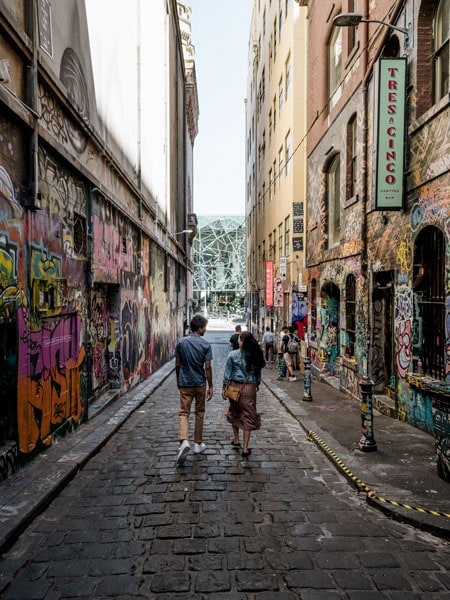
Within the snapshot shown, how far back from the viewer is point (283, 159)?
21797mm

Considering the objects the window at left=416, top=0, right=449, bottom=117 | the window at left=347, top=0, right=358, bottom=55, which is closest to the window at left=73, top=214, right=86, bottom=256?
the window at left=416, top=0, right=449, bottom=117

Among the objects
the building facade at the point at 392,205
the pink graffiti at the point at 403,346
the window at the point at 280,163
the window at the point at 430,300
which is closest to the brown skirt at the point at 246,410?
the building facade at the point at 392,205

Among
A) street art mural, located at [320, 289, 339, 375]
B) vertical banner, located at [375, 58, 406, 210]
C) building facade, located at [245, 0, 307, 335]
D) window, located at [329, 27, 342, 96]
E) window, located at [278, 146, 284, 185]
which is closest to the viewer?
vertical banner, located at [375, 58, 406, 210]

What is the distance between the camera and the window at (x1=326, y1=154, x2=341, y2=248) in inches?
551

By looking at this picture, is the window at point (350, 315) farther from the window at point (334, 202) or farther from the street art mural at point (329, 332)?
the window at point (334, 202)

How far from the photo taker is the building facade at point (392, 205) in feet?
24.2

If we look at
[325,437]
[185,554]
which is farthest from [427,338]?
[185,554]

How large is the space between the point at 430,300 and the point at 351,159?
5.81 metres

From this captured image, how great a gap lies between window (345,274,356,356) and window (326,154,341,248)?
2.31 metres

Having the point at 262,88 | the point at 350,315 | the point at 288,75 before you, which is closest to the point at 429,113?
the point at 350,315

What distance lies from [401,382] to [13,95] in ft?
25.4

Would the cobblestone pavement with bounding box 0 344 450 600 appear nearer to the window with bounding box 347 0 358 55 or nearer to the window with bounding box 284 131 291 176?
the window with bounding box 347 0 358 55

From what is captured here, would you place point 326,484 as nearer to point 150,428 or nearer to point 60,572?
point 60,572

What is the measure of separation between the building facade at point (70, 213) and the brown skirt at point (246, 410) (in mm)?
2727
